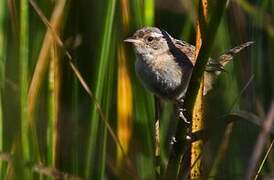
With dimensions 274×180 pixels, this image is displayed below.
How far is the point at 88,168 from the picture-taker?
226 centimetres

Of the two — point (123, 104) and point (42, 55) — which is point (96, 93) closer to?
point (42, 55)

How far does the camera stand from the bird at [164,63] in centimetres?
255

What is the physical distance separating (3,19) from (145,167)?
0.80 metres

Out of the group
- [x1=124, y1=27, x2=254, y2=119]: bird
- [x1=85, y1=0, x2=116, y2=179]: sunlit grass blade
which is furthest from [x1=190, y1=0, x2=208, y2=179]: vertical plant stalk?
[x1=124, y1=27, x2=254, y2=119]: bird

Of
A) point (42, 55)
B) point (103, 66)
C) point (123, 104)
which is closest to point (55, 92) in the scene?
point (42, 55)

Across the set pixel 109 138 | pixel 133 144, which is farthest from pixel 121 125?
pixel 109 138

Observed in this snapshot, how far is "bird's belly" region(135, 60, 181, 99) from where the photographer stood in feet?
8.29

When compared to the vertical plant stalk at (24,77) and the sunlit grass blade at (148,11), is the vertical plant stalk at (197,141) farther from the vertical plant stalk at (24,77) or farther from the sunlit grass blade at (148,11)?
the vertical plant stalk at (24,77)

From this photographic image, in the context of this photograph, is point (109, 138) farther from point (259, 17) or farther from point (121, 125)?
point (259, 17)

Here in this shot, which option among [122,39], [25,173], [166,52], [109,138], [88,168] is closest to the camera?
[25,173]

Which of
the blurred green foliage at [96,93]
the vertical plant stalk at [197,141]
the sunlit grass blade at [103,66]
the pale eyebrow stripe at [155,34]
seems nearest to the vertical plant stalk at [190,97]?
the vertical plant stalk at [197,141]

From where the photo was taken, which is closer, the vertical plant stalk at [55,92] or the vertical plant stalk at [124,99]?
the vertical plant stalk at [55,92]

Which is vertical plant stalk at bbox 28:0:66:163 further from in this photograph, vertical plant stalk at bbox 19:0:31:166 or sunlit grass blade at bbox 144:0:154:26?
sunlit grass blade at bbox 144:0:154:26

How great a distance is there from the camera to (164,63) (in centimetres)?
270
